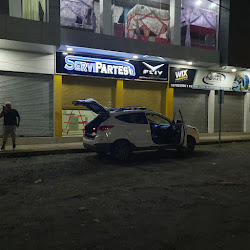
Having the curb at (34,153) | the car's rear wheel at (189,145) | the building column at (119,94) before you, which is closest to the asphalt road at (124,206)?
the curb at (34,153)

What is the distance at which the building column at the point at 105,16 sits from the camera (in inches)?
556

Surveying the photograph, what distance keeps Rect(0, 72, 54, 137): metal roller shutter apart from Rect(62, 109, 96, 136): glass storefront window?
79 centimetres

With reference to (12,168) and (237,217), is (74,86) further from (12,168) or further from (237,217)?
(237,217)

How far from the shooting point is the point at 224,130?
60.5 feet

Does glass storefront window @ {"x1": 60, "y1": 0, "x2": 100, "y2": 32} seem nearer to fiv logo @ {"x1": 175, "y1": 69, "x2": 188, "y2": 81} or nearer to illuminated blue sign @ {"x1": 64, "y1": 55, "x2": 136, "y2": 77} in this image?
illuminated blue sign @ {"x1": 64, "y1": 55, "x2": 136, "y2": 77}

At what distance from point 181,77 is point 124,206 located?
1282cm

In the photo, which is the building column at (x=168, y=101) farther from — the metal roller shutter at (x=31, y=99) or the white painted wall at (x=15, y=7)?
the white painted wall at (x=15, y=7)

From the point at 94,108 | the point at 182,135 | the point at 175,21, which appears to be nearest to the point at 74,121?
the point at 94,108

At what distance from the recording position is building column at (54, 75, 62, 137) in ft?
41.9

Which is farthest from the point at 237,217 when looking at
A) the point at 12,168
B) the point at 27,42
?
the point at 27,42

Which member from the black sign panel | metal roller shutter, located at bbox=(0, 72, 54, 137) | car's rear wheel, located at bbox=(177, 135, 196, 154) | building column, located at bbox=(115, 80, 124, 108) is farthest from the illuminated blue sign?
car's rear wheel, located at bbox=(177, 135, 196, 154)

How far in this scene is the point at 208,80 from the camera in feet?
56.6

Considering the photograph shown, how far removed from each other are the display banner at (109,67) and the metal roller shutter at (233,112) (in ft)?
18.5

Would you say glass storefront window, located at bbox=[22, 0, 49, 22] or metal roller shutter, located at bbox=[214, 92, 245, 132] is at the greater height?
glass storefront window, located at bbox=[22, 0, 49, 22]
